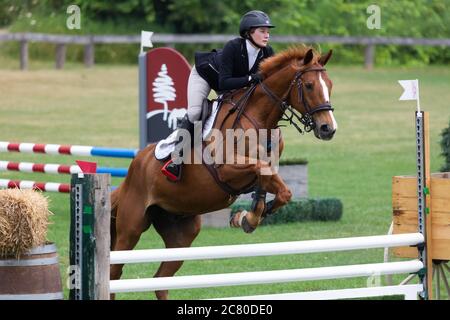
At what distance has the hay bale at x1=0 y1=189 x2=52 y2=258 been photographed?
5.36 metres

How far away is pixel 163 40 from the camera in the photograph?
25.5 metres

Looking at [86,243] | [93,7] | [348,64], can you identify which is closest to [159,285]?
[86,243]

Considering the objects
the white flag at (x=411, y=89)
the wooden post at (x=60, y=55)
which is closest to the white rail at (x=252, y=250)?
the white flag at (x=411, y=89)

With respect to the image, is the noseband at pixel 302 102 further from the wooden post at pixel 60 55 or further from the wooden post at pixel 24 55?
the wooden post at pixel 60 55

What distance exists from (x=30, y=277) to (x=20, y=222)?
30 cm

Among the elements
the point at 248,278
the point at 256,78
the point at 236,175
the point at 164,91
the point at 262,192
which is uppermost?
the point at 164,91

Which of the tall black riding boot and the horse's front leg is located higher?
the tall black riding boot

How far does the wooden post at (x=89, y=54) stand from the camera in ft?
84.2

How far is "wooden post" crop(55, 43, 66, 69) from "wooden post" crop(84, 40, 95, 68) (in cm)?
56

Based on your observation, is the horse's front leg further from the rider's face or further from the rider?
the rider's face

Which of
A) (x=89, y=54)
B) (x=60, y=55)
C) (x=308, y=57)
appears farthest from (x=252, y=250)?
(x=89, y=54)

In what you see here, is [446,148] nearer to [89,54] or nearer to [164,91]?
[164,91]

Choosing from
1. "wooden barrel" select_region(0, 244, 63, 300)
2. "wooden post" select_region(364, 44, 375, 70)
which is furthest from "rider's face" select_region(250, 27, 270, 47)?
"wooden post" select_region(364, 44, 375, 70)

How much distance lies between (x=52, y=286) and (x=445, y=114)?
56.0 ft
